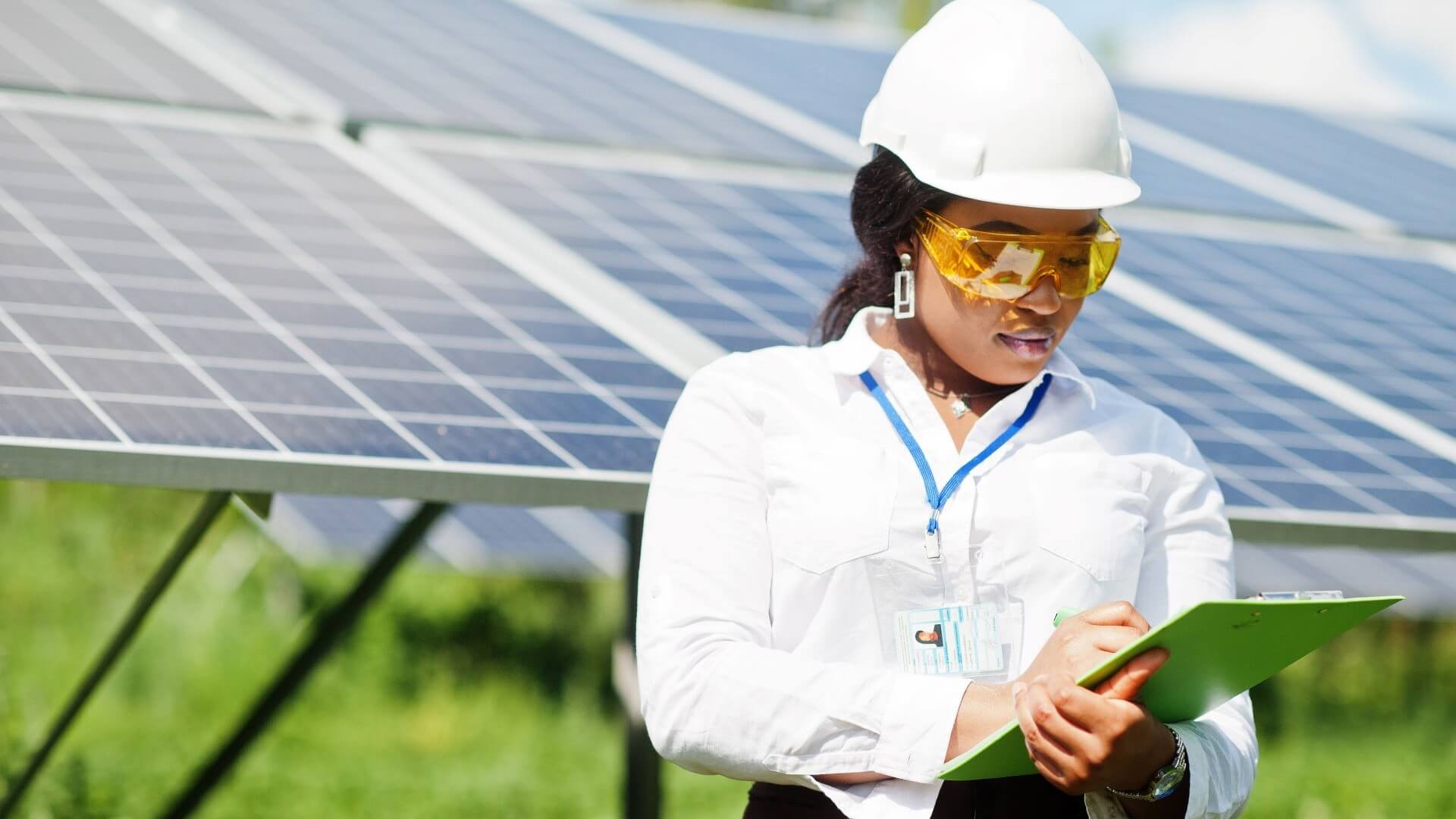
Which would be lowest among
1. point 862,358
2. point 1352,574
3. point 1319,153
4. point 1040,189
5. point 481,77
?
point 1352,574

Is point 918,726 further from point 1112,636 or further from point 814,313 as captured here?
point 814,313

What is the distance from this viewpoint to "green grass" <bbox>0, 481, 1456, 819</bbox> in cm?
855

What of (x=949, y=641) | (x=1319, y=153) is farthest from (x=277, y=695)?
(x=1319, y=153)

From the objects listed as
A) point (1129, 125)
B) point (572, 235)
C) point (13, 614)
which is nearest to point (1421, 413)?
point (572, 235)

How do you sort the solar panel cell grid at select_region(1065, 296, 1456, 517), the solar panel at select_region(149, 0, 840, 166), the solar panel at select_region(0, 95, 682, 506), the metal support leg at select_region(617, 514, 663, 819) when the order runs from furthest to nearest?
1. the solar panel at select_region(149, 0, 840, 166)
2. the metal support leg at select_region(617, 514, 663, 819)
3. the solar panel cell grid at select_region(1065, 296, 1456, 517)
4. the solar panel at select_region(0, 95, 682, 506)

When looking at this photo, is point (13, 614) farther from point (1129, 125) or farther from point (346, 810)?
point (1129, 125)

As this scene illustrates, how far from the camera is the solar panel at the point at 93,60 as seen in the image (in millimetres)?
5352

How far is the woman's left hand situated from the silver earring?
679mm

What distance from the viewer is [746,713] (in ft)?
7.31

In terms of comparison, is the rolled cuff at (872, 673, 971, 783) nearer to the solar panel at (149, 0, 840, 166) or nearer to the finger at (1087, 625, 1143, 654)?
the finger at (1087, 625, 1143, 654)

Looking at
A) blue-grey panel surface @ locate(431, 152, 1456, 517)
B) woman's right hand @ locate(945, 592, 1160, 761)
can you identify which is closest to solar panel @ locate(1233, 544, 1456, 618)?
blue-grey panel surface @ locate(431, 152, 1456, 517)

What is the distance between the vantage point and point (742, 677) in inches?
87.8

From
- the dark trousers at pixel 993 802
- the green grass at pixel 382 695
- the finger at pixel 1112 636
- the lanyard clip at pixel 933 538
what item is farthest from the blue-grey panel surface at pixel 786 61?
the finger at pixel 1112 636

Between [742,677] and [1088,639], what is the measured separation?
0.46m
